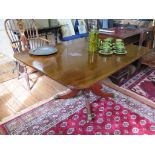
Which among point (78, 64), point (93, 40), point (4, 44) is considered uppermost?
point (93, 40)

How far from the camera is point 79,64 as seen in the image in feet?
4.84

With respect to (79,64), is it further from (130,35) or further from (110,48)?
(130,35)

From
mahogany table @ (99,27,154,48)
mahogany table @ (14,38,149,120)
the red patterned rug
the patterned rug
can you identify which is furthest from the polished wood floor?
mahogany table @ (99,27,154,48)

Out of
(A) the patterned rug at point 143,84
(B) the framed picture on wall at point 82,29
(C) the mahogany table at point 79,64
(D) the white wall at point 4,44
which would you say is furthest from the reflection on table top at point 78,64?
(B) the framed picture on wall at point 82,29

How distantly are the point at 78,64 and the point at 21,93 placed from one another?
1049mm

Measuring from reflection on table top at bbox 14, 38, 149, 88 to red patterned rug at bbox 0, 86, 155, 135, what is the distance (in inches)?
21.7

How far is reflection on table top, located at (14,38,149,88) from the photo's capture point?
125 cm

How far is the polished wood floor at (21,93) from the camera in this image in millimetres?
1907

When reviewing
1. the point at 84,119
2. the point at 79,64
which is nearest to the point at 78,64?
the point at 79,64

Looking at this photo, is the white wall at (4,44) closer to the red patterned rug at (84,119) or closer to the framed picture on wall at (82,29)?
the framed picture on wall at (82,29)

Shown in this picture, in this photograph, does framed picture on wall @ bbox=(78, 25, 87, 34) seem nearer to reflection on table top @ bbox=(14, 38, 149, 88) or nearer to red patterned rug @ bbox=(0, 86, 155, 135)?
reflection on table top @ bbox=(14, 38, 149, 88)

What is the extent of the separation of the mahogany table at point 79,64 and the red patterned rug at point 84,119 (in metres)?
0.13
